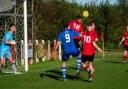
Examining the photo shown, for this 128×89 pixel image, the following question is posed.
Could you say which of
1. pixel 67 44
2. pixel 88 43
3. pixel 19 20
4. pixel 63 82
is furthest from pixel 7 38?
pixel 19 20

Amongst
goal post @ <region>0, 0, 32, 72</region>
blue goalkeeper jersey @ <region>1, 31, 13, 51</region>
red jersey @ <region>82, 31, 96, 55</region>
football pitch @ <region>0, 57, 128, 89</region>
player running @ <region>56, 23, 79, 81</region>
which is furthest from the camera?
goal post @ <region>0, 0, 32, 72</region>

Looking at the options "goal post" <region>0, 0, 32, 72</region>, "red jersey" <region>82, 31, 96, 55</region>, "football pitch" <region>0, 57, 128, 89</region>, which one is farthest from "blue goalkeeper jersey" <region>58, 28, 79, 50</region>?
"goal post" <region>0, 0, 32, 72</region>

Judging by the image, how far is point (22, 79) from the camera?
17156 mm

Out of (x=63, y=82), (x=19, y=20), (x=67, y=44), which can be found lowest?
(x=63, y=82)

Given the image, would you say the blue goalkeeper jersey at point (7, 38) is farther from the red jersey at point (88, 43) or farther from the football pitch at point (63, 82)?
the red jersey at point (88, 43)

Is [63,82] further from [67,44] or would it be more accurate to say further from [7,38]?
[7,38]

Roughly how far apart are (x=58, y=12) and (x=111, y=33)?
38.3 ft

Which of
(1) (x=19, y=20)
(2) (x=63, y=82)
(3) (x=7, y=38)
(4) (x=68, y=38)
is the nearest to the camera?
(2) (x=63, y=82)

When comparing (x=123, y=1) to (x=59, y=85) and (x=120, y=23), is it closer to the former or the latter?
(x=120, y=23)

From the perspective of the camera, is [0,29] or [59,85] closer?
[59,85]

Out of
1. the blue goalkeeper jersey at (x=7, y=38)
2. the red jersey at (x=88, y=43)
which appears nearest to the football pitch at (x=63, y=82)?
the red jersey at (x=88, y=43)

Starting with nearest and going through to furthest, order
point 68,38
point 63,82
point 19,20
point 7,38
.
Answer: point 63,82 → point 68,38 → point 7,38 → point 19,20

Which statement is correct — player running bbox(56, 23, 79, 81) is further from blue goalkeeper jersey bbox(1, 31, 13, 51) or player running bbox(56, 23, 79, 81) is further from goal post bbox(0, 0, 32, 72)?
goal post bbox(0, 0, 32, 72)

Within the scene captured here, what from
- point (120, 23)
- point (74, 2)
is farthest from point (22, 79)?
point (120, 23)
